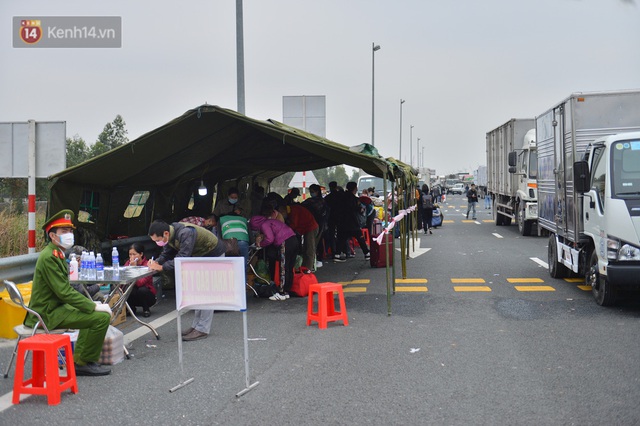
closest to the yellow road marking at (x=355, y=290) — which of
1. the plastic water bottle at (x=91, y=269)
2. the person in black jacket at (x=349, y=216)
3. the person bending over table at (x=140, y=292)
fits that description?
the person bending over table at (x=140, y=292)

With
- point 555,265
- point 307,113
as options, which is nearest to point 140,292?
point 555,265

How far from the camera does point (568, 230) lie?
11625mm

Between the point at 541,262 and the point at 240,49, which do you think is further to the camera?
the point at 240,49

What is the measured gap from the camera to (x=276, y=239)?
450 inches

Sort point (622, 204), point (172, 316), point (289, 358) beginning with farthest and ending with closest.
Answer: point (172, 316), point (622, 204), point (289, 358)

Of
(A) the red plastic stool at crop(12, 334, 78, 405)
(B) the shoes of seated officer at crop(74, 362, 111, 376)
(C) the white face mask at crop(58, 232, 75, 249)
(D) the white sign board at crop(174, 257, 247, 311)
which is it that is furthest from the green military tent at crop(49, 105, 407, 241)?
(A) the red plastic stool at crop(12, 334, 78, 405)

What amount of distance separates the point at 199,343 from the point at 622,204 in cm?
571

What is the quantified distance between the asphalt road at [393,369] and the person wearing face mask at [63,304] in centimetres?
34

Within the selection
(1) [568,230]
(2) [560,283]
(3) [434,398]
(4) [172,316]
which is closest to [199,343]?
(4) [172,316]

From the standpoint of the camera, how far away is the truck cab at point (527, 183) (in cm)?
2345

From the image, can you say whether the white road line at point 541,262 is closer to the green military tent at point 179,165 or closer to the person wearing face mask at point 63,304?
the green military tent at point 179,165

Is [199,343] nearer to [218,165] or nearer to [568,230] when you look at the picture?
[568,230]

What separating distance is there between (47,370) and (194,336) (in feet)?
8.68

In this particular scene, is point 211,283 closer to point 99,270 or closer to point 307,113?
point 99,270
